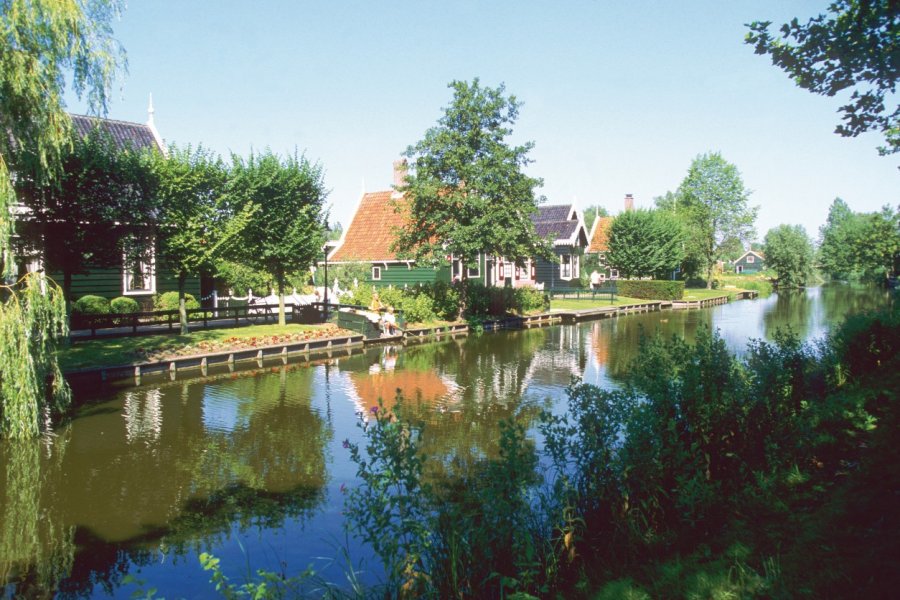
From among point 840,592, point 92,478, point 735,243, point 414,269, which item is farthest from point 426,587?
point 735,243

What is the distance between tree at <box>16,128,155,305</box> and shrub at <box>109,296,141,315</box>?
553 centimetres

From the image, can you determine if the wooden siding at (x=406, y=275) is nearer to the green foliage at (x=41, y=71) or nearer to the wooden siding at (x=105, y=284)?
the wooden siding at (x=105, y=284)

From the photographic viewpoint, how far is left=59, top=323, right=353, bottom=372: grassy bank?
1933 centimetres

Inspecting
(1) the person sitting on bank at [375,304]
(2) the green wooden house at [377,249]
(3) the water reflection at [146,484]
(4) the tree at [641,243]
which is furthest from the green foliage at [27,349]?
(4) the tree at [641,243]

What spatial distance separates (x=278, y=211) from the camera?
2644 centimetres

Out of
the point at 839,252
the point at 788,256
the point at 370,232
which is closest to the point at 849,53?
the point at 370,232

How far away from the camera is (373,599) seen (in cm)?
632

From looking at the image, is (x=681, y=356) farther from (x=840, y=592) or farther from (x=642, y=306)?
(x=642, y=306)

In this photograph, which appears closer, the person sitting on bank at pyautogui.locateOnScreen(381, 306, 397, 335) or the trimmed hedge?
the person sitting on bank at pyautogui.locateOnScreen(381, 306, 397, 335)

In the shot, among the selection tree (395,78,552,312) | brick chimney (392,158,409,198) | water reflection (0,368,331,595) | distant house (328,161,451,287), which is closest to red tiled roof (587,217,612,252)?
distant house (328,161,451,287)

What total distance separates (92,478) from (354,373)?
34.3ft

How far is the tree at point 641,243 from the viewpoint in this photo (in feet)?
178

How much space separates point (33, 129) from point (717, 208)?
6945 cm

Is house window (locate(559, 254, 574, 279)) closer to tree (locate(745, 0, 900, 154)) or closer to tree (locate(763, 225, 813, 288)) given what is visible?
tree (locate(763, 225, 813, 288))
